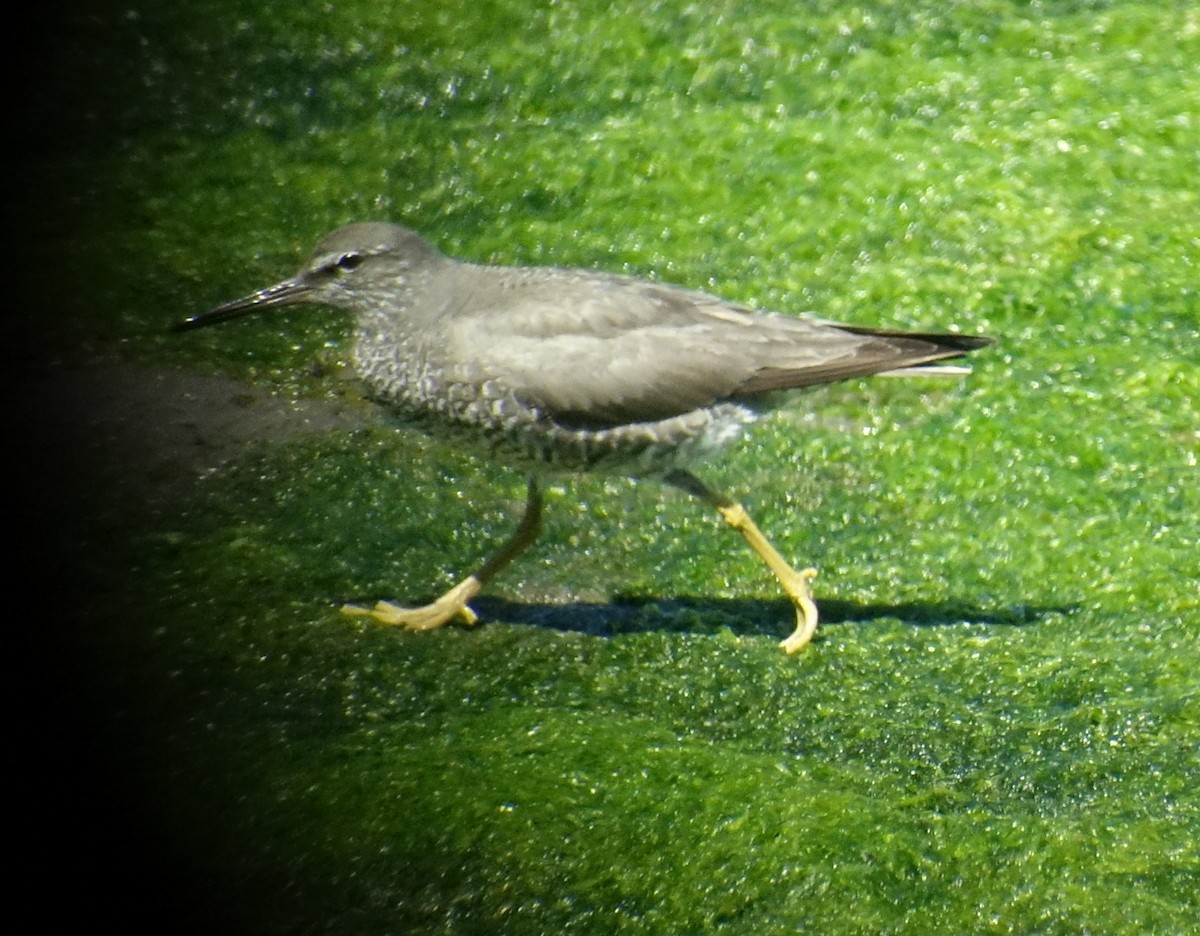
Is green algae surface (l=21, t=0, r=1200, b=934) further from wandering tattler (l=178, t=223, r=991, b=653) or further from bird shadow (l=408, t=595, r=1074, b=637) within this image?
wandering tattler (l=178, t=223, r=991, b=653)

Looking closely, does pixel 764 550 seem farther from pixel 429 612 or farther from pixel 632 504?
pixel 429 612

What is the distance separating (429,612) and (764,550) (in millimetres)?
1199

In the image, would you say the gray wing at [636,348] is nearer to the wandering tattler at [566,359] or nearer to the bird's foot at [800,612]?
the wandering tattler at [566,359]

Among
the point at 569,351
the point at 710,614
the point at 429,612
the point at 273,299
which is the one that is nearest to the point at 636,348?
the point at 569,351

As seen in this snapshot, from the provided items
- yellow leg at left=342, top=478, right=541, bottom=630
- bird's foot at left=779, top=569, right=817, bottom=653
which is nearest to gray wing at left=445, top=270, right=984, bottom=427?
yellow leg at left=342, top=478, right=541, bottom=630

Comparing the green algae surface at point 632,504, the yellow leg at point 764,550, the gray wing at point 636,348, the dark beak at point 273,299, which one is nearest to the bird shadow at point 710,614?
the green algae surface at point 632,504

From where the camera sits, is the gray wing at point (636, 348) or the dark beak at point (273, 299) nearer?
the gray wing at point (636, 348)

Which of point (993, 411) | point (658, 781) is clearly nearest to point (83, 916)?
point (658, 781)

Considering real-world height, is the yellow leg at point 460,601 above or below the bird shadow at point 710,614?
above

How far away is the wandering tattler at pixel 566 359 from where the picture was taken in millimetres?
5336

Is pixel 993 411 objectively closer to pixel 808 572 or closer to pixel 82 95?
pixel 808 572

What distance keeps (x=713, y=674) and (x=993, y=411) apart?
2.09m

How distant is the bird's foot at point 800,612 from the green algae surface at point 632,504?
9cm

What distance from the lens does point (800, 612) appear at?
571 centimetres
